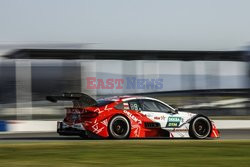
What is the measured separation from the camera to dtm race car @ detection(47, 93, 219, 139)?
14898mm

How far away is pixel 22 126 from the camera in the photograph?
2138 centimetres

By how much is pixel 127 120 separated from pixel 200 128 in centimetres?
Result: 202

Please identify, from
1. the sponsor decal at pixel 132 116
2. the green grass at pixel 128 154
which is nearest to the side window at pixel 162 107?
the sponsor decal at pixel 132 116

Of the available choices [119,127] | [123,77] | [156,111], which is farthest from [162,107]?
[123,77]

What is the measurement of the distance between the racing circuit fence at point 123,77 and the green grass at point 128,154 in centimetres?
1303

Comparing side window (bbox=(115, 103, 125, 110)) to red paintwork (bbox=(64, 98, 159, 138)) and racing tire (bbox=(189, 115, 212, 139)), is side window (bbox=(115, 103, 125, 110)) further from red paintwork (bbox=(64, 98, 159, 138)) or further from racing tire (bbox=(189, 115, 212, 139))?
racing tire (bbox=(189, 115, 212, 139))

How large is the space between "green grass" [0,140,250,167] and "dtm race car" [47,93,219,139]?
1.43 meters

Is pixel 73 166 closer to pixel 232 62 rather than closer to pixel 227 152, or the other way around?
pixel 227 152

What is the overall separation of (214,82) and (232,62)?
1484 millimetres

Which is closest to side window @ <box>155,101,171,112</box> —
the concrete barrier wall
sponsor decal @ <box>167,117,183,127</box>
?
sponsor decal @ <box>167,117,183,127</box>

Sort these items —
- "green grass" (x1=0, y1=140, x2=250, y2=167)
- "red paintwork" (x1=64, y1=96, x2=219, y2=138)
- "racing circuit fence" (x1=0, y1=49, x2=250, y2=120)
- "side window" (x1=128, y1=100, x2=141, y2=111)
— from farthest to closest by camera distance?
"racing circuit fence" (x1=0, y1=49, x2=250, y2=120) → "side window" (x1=128, y1=100, x2=141, y2=111) → "red paintwork" (x1=64, y1=96, x2=219, y2=138) → "green grass" (x1=0, y1=140, x2=250, y2=167)

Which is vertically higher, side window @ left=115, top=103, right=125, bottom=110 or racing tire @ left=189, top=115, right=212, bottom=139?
side window @ left=115, top=103, right=125, bottom=110

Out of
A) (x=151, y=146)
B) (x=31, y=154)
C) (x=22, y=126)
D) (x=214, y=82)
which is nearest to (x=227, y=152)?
(x=151, y=146)

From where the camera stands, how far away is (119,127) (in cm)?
1510
